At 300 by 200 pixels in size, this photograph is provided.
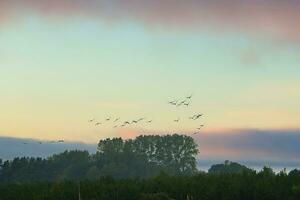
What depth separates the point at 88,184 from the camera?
29453 millimetres

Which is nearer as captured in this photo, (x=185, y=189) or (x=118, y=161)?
(x=185, y=189)

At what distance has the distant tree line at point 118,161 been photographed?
108250 millimetres

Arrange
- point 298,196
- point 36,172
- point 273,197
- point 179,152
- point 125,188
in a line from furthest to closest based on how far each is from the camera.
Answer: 1. point 179,152
2. point 36,172
3. point 125,188
4. point 273,197
5. point 298,196

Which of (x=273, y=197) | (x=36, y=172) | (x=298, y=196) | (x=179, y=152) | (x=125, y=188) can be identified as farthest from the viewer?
(x=179, y=152)

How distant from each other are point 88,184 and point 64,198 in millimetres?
1850

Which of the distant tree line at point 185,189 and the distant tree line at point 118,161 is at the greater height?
the distant tree line at point 118,161

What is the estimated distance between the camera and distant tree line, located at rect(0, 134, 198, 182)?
108250 mm

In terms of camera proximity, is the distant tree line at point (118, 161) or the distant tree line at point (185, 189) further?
the distant tree line at point (118, 161)

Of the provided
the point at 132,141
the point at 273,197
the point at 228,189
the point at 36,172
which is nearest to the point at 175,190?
the point at 228,189

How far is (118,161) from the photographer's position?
10919 centimetres

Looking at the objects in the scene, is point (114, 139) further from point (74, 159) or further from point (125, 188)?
point (125, 188)

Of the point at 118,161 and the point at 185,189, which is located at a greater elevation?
the point at 118,161

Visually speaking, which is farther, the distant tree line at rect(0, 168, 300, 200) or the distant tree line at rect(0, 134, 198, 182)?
the distant tree line at rect(0, 134, 198, 182)

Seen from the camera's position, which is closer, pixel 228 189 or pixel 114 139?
pixel 228 189
